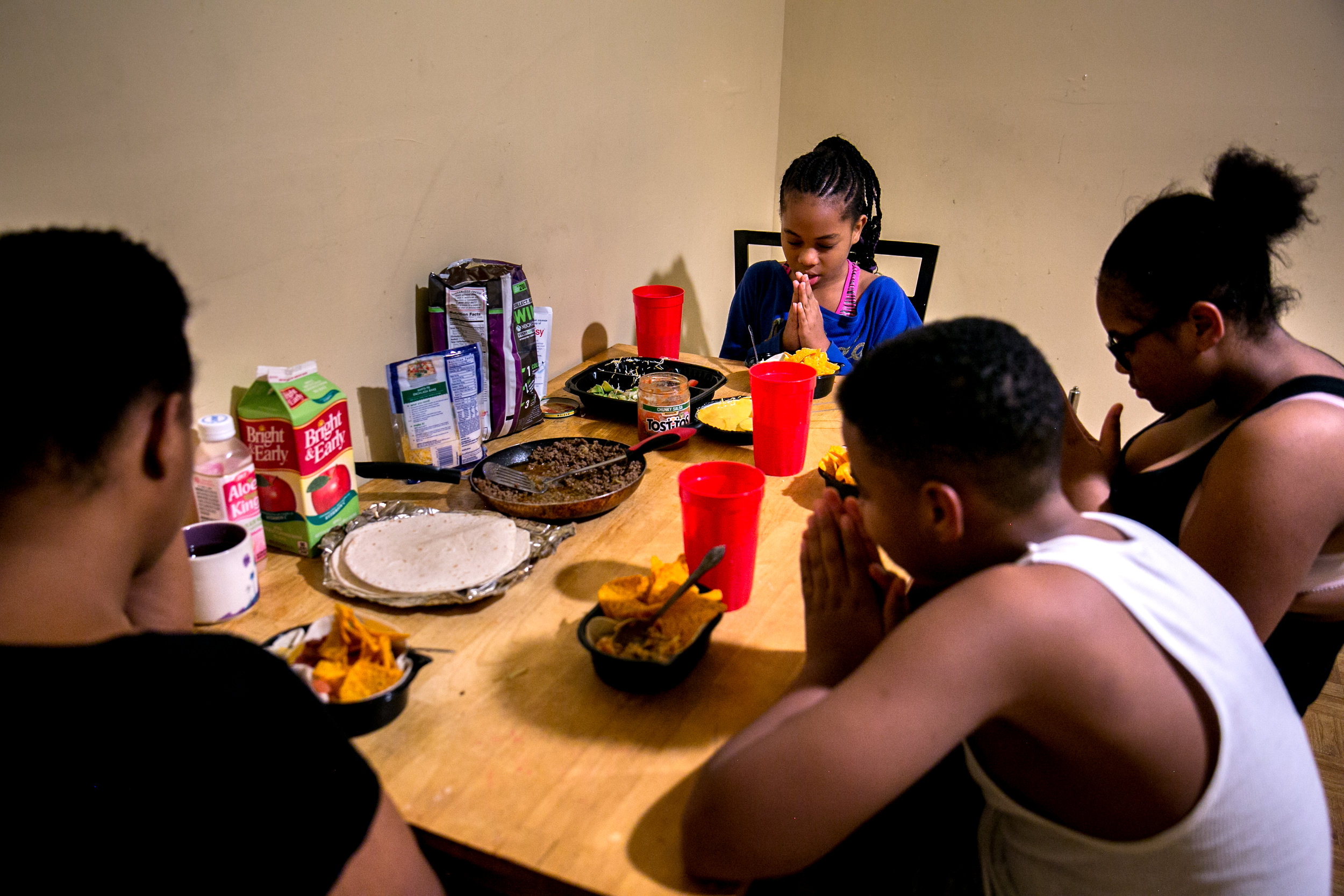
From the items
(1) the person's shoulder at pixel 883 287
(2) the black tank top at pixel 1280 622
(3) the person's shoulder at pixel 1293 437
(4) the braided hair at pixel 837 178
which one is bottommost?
(2) the black tank top at pixel 1280 622

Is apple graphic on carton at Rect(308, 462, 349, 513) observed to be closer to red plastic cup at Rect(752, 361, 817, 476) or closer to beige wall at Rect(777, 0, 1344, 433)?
red plastic cup at Rect(752, 361, 817, 476)

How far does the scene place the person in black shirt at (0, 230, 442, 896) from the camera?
60 centimetres

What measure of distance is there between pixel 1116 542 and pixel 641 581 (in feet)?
1.94

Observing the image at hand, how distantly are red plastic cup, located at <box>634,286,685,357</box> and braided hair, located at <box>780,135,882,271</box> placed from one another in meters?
0.43

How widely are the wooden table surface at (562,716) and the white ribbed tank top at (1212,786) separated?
34 cm

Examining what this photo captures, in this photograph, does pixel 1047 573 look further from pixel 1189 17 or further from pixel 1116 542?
pixel 1189 17

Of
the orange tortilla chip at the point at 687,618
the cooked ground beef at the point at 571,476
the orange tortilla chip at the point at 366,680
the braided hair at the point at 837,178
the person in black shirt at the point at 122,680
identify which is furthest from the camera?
the braided hair at the point at 837,178

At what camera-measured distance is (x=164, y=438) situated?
0.75 m

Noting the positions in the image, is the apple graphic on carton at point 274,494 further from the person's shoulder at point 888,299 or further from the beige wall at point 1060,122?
the beige wall at point 1060,122

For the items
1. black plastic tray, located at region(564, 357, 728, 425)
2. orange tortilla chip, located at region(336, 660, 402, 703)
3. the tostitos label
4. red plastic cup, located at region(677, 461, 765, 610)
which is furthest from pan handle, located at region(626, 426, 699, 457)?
orange tortilla chip, located at region(336, 660, 402, 703)

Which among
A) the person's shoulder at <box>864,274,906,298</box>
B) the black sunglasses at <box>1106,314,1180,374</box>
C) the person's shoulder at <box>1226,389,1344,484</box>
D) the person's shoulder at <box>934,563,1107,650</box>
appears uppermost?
the black sunglasses at <box>1106,314,1180,374</box>

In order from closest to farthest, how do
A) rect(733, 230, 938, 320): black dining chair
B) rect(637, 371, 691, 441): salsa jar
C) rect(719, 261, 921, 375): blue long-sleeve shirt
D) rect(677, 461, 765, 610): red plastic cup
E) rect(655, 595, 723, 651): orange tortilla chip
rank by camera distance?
rect(655, 595, 723, 651): orange tortilla chip, rect(677, 461, 765, 610): red plastic cup, rect(637, 371, 691, 441): salsa jar, rect(719, 261, 921, 375): blue long-sleeve shirt, rect(733, 230, 938, 320): black dining chair

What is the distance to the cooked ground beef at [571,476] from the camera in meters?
1.51

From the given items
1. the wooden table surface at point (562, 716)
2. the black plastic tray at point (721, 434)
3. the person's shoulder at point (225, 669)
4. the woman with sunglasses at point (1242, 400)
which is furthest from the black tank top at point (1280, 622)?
the person's shoulder at point (225, 669)
